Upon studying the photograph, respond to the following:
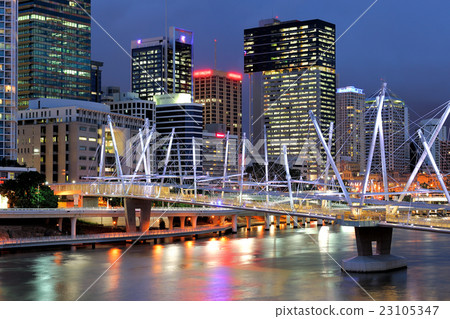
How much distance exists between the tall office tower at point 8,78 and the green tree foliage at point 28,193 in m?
31.1

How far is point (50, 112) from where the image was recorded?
6127 inches

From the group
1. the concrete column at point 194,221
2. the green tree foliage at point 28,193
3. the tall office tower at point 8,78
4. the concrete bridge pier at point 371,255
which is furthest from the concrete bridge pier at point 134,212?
the concrete bridge pier at point 371,255

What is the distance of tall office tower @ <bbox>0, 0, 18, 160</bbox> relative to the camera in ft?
424

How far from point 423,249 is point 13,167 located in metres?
73.2

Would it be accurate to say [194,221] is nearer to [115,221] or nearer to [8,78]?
[115,221]

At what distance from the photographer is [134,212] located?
99.9 metres

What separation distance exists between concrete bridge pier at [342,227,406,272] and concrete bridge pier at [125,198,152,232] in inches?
1714

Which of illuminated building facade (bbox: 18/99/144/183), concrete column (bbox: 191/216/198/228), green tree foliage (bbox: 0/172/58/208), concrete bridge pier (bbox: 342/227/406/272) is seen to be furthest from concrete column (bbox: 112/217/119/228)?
concrete bridge pier (bbox: 342/227/406/272)

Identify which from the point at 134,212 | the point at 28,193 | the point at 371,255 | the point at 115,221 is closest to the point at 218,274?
the point at 371,255

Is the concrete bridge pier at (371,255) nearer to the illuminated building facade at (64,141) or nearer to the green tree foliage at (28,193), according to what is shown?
the green tree foliage at (28,193)

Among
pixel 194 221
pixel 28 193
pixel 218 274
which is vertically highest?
pixel 28 193

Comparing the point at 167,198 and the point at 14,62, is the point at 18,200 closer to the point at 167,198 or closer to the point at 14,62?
the point at 167,198

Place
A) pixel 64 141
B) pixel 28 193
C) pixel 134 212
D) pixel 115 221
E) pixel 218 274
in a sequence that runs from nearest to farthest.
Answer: pixel 218 274 < pixel 134 212 < pixel 28 193 < pixel 115 221 < pixel 64 141

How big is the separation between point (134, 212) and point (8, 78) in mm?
46449
